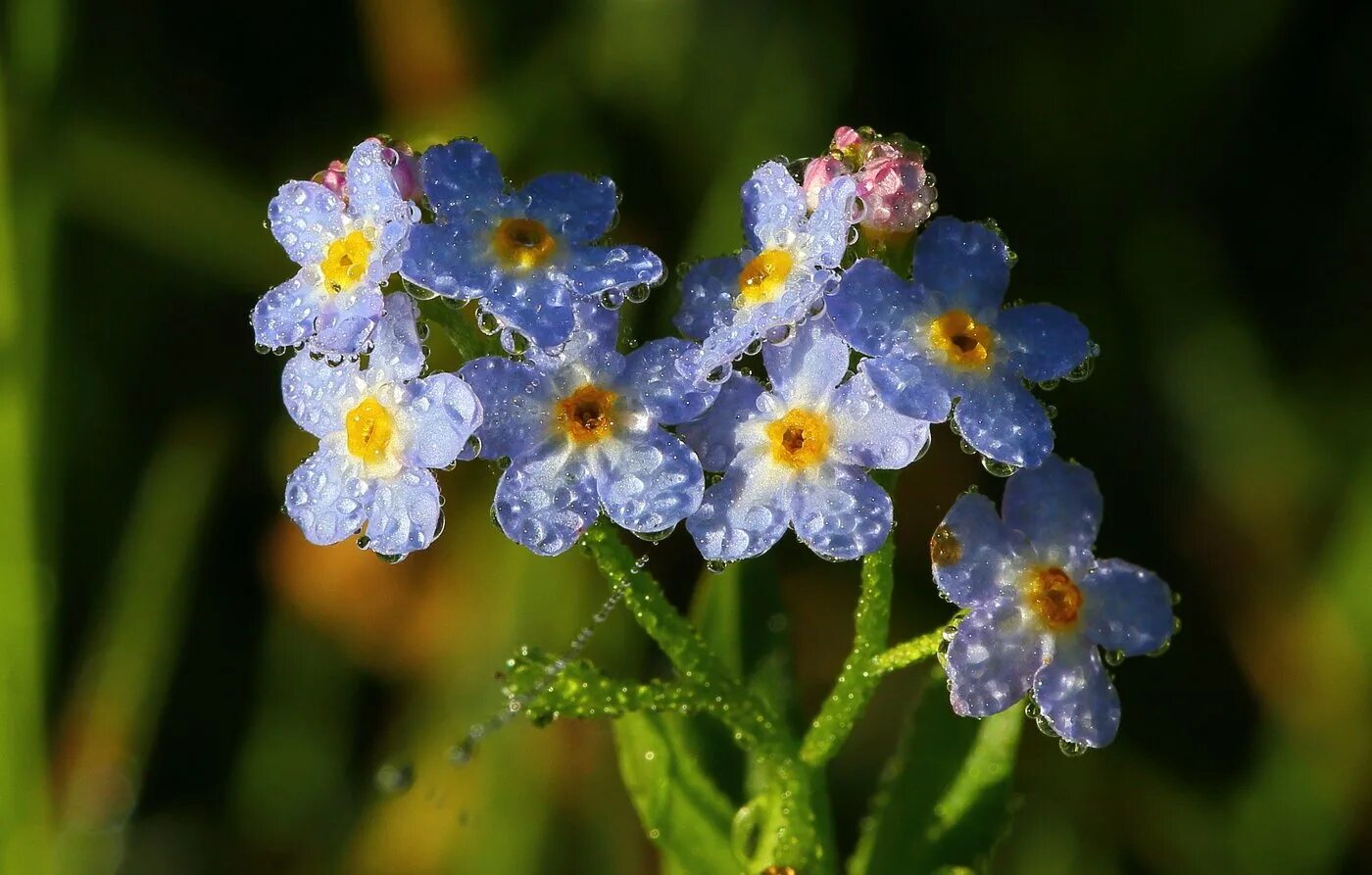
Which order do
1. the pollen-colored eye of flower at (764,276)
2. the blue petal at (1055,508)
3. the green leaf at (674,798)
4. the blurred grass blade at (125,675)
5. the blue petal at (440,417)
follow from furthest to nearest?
1. the blurred grass blade at (125,675)
2. the green leaf at (674,798)
3. the blue petal at (1055,508)
4. the pollen-colored eye of flower at (764,276)
5. the blue petal at (440,417)

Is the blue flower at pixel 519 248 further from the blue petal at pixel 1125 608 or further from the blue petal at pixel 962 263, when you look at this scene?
the blue petal at pixel 1125 608

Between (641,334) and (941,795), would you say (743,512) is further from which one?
(641,334)

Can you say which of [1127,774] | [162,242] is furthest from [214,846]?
[1127,774]

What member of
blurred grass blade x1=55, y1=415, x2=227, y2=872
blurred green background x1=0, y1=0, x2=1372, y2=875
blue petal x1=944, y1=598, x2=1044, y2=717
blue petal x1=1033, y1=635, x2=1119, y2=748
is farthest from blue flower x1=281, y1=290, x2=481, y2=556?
blurred grass blade x1=55, y1=415, x2=227, y2=872

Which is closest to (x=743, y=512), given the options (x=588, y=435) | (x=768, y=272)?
(x=588, y=435)

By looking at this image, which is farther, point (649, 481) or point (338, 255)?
point (338, 255)

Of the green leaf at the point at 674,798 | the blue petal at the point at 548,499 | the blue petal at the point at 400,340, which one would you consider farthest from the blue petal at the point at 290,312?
the green leaf at the point at 674,798

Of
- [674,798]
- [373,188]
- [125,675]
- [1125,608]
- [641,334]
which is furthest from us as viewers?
[641,334]
